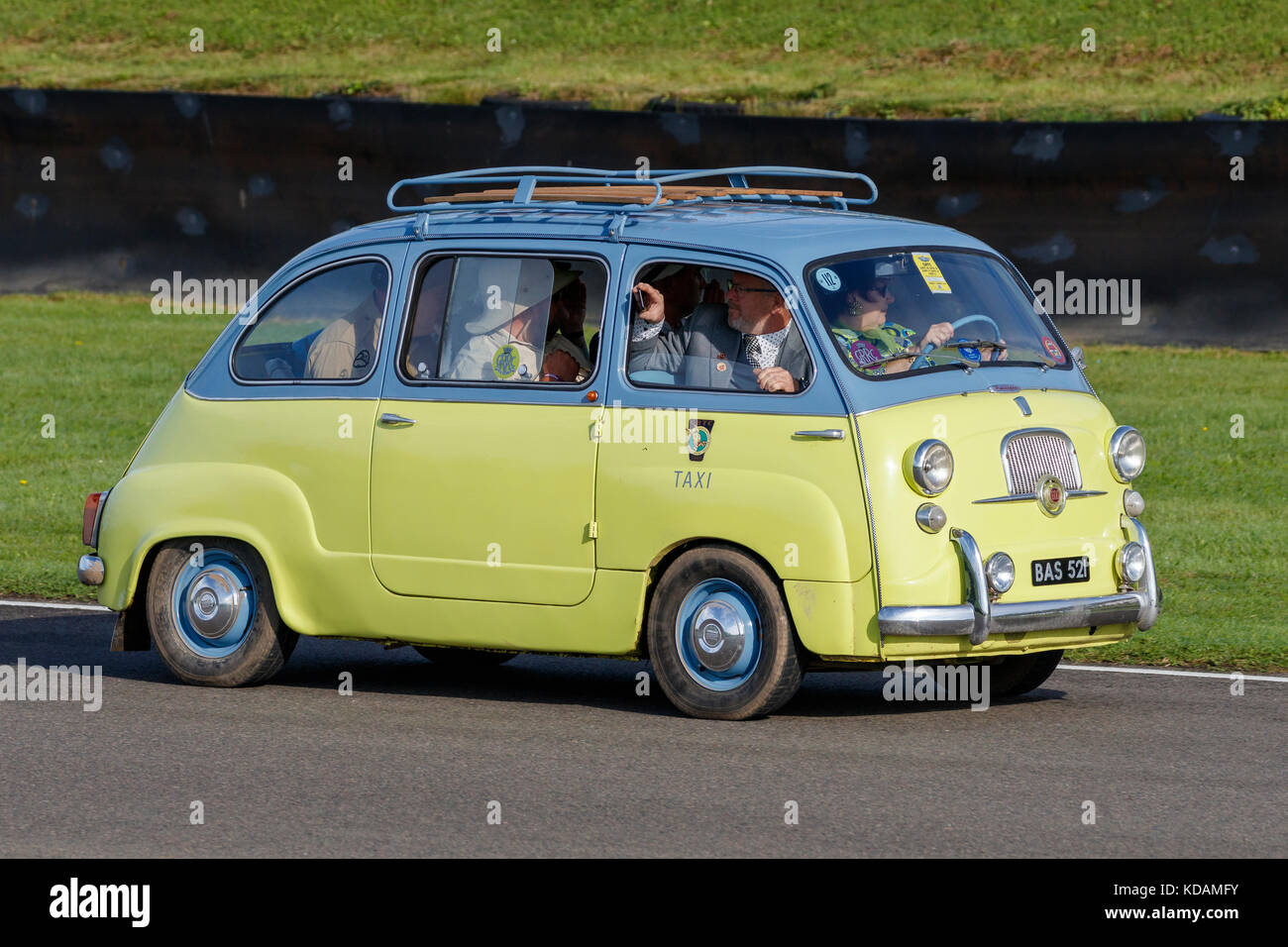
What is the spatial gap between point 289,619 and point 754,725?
82.8 inches

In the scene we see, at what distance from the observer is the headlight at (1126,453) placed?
8586mm

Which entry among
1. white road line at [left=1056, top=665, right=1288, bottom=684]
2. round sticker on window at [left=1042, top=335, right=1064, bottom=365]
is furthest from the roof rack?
white road line at [left=1056, top=665, right=1288, bottom=684]

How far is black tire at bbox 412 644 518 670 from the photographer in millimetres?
9969

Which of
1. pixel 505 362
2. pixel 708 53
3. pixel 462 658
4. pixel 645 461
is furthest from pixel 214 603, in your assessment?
pixel 708 53

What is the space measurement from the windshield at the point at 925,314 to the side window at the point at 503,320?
1.02m

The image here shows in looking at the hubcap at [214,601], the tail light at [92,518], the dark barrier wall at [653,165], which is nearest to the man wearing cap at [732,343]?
the hubcap at [214,601]

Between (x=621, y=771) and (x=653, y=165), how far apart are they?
1361 centimetres

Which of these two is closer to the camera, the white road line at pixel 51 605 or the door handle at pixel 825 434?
the door handle at pixel 825 434

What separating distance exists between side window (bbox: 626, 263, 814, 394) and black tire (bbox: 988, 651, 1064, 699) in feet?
5.55

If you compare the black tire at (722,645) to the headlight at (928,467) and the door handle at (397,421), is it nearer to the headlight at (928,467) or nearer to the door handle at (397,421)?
the headlight at (928,467)

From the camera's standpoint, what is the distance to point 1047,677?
9180 mm

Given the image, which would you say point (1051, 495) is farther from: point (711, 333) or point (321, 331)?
point (321, 331)

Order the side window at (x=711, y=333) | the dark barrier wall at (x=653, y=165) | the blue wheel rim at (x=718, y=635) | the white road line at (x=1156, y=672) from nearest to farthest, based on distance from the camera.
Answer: the blue wheel rim at (x=718, y=635)
the side window at (x=711, y=333)
the white road line at (x=1156, y=672)
the dark barrier wall at (x=653, y=165)

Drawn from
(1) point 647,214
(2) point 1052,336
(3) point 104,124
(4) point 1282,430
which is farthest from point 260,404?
(3) point 104,124
